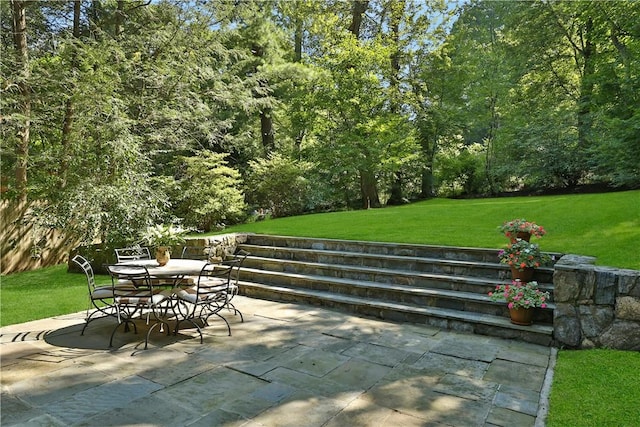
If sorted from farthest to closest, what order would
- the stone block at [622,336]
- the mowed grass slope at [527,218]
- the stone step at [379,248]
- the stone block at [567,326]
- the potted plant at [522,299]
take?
the stone step at [379,248], the mowed grass slope at [527,218], the potted plant at [522,299], the stone block at [567,326], the stone block at [622,336]

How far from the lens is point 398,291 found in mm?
4629

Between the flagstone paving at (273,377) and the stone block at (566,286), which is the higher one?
the stone block at (566,286)

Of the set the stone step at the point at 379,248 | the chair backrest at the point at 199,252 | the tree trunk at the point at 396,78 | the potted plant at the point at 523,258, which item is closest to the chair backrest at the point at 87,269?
the chair backrest at the point at 199,252

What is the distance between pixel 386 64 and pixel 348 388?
13061 mm

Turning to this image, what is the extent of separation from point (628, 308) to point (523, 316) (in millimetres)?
853

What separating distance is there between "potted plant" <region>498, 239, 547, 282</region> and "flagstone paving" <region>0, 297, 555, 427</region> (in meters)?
0.86

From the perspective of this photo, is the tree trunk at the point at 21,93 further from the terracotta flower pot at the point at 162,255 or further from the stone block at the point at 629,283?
the stone block at the point at 629,283

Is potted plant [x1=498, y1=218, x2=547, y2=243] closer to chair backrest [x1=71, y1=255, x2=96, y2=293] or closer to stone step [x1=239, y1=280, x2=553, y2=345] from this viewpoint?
stone step [x1=239, y1=280, x2=553, y2=345]

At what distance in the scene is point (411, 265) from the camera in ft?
17.0

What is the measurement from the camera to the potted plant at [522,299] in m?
3.62

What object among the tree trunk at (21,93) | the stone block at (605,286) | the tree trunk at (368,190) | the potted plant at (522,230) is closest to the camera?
the stone block at (605,286)

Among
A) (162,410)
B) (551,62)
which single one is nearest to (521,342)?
(162,410)

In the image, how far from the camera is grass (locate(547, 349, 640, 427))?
227 centimetres

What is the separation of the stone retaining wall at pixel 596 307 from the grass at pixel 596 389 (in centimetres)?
15
